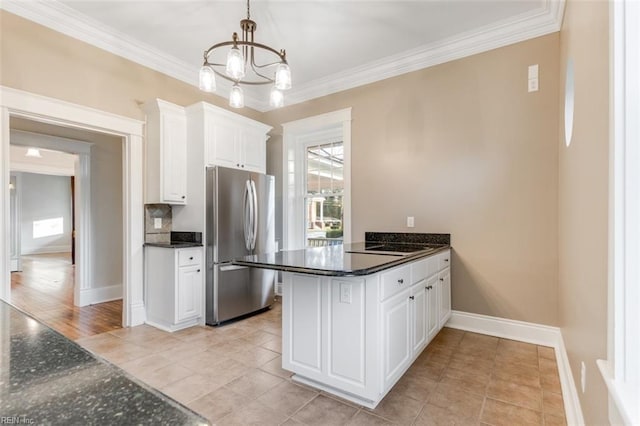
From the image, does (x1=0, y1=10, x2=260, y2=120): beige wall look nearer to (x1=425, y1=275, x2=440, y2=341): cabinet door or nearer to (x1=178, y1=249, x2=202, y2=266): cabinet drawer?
(x1=178, y1=249, x2=202, y2=266): cabinet drawer

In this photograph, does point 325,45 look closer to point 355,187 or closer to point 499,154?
point 355,187

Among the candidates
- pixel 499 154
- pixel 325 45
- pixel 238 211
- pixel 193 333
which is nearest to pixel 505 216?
pixel 499 154

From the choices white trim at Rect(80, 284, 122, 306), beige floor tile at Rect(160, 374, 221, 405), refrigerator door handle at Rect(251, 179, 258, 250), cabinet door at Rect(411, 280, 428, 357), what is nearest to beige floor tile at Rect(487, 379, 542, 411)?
cabinet door at Rect(411, 280, 428, 357)

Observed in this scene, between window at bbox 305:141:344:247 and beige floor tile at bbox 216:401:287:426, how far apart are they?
2747 mm

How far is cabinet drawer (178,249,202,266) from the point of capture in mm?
3344

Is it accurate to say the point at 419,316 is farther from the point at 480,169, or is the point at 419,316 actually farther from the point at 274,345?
the point at 480,169

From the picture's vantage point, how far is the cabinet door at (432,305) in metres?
2.66

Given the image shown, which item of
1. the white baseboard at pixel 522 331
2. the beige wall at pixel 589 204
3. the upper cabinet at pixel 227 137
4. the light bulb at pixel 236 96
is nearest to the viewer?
the beige wall at pixel 589 204

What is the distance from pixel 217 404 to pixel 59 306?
359cm

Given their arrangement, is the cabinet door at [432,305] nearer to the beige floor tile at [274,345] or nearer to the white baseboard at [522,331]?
the white baseboard at [522,331]

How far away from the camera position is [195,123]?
3.63 metres

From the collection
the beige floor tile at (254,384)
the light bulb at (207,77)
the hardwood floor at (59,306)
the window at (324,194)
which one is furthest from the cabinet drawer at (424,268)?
the hardwood floor at (59,306)

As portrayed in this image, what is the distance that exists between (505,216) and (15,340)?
347 cm

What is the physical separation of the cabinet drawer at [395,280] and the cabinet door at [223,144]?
2.55 metres
